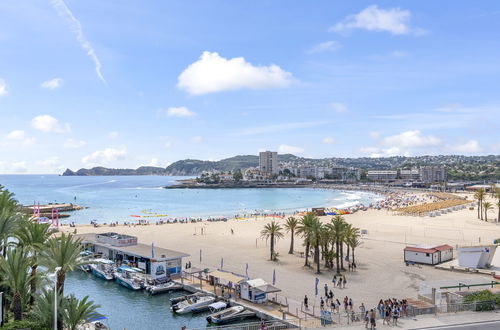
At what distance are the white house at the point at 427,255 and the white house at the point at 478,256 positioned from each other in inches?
101

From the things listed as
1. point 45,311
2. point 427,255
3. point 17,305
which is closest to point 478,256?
point 427,255

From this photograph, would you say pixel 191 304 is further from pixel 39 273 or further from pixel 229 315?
pixel 39 273

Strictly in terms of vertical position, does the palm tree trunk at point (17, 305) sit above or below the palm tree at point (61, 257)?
below

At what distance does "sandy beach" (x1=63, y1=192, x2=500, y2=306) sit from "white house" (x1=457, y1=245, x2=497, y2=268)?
179cm

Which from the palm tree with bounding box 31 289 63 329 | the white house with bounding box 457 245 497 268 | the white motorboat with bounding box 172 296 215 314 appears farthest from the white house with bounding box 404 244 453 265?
the palm tree with bounding box 31 289 63 329

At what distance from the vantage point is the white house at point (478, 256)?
33.9 meters

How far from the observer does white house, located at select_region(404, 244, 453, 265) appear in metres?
36.4

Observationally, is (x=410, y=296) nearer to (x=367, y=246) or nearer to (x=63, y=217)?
(x=367, y=246)

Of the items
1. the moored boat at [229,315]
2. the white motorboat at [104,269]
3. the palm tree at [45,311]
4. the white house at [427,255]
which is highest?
the palm tree at [45,311]

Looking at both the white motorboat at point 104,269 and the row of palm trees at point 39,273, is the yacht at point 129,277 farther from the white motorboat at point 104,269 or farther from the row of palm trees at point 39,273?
the row of palm trees at point 39,273

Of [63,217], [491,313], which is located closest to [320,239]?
[491,313]

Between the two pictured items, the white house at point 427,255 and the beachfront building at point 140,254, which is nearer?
the beachfront building at point 140,254

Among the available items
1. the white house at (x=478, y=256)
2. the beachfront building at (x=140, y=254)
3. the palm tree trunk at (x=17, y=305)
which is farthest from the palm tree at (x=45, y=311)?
the white house at (x=478, y=256)

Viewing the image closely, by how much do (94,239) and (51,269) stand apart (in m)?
28.0
